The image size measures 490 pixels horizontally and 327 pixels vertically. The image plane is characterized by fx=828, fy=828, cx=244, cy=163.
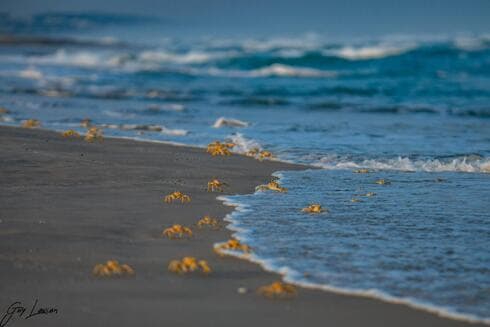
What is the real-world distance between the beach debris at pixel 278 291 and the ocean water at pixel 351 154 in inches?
8.5

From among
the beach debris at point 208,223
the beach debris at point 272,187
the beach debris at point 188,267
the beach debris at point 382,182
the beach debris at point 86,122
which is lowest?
the beach debris at point 188,267


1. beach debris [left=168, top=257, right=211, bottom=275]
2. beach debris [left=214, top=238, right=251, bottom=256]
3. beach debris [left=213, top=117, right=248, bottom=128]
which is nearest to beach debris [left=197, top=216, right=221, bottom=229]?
beach debris [left=214, top=238, right=251, bottom=256]

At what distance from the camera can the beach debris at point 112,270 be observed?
446cm

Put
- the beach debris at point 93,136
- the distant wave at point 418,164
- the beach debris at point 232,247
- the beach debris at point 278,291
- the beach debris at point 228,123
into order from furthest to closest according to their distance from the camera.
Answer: the beach debris at point 228,123, the beach debris at point 93,136, the distant wave at point 418,164, the beach debris at point 232,247, the beach debris at point 278,291

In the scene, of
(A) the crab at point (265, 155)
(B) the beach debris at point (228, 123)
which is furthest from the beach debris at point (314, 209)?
(B) the beach debris at point (228, 123)

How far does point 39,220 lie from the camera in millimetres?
5539

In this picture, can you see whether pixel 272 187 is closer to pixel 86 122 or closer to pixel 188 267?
pixel 188 267

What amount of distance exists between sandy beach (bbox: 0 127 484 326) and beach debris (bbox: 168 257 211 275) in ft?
0.20

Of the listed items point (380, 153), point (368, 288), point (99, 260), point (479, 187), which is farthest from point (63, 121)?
point (368, 288)

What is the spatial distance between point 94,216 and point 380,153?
4729 millimetres

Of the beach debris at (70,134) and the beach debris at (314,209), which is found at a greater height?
the beach debris at (70,134)

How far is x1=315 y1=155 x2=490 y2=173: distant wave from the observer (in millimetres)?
8586

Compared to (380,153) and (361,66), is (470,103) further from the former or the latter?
(361,66)

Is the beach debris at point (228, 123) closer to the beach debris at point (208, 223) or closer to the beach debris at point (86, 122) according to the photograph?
the beach debris at point (86, 122)
